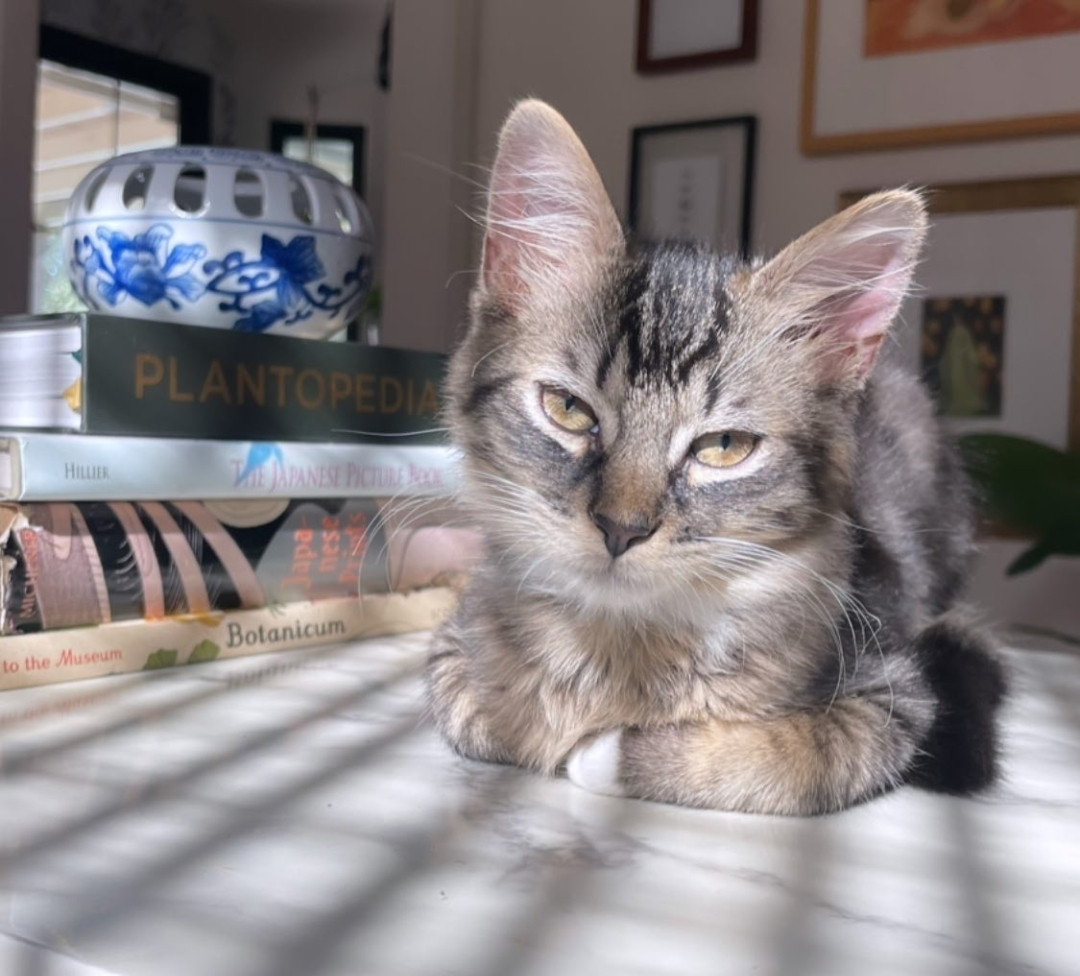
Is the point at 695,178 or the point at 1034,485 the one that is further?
the point at 695,178

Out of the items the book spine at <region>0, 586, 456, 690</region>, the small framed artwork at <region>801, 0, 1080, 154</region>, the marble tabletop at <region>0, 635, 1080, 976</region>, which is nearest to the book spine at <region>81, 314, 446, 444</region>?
the book spine at <region>0, 586, 456, 690</region>

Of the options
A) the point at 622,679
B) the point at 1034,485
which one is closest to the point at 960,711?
the point at 622,679

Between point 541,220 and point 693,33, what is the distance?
4.79ft

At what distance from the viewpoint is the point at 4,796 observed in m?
0.62

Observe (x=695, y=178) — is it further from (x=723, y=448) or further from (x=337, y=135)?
(x=337, y=135)

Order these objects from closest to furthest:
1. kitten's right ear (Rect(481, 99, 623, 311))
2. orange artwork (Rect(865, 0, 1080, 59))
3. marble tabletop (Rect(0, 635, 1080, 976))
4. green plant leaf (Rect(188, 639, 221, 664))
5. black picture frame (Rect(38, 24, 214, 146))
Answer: marble tabletop (Rect(0, 635, 1080, 976)) < kitten's right ear (Rect(481, 99, 623, 311)) < green plant leaf (Rect(188, 639, 221, 664)) < orange artwork (Rect(865, 0, 1080, 59)) < black picture frame (Rect(38, 24, 214, 146))

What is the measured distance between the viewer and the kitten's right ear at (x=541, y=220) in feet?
2.58

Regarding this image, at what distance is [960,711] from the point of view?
2.60ft

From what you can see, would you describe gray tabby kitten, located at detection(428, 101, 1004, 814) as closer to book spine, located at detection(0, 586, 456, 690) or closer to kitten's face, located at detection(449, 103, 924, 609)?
kitten's face, located at detection(449, 103, 924, 609)

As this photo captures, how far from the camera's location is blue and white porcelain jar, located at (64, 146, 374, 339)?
104 centimetres

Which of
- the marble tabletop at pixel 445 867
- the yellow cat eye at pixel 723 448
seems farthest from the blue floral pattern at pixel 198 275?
the yellow cat eye at pixel 723 448

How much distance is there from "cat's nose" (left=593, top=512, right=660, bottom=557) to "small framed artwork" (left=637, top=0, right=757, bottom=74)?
162 centimetres

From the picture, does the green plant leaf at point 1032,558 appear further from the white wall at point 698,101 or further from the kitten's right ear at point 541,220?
the kitten's right ear at point 541,220

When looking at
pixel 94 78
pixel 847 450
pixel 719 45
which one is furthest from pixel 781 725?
pixel 94 78
